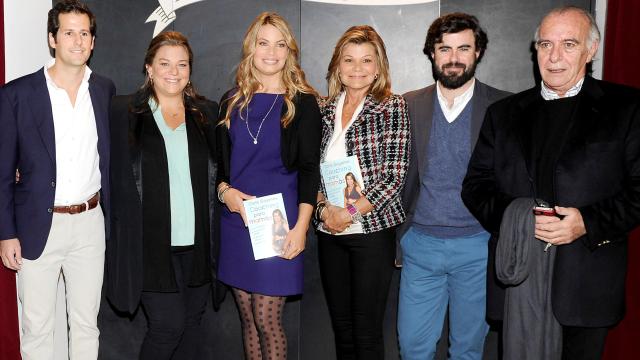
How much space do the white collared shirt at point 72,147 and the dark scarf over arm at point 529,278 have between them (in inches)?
82.1

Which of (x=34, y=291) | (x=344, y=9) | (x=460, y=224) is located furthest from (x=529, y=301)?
(x=34, y=291)

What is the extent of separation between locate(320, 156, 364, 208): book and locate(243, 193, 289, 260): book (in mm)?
292

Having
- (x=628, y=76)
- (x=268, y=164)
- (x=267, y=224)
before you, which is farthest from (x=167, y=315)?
(x=628, y=76)

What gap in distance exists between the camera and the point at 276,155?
3.16 metres

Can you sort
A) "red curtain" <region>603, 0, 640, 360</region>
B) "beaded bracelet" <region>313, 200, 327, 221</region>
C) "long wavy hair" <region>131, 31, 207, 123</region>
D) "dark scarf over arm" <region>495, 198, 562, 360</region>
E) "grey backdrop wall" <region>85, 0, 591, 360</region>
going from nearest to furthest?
"dark scarf over arm" <region>495, 198, 562, 360</region>, "red curtain" <region>603, 0, 640, 360</region>, "long wavy hair" <region>131, 31, 207, 123</region>, "beaded bracelet" <region>313, 200, 327, 221</region>, "grey backdrop wall" <region>85, 0, 591, 360</region>

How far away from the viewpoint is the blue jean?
3.13 m

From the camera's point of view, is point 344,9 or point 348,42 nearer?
point 348,42

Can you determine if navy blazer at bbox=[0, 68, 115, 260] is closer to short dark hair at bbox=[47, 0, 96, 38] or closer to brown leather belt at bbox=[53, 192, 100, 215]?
brown leather belt at bbox=[53, 192, 100, 215]

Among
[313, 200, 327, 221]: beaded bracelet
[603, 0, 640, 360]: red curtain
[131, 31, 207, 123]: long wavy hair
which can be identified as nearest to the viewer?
[603, 0, 640, 360]: red curtain

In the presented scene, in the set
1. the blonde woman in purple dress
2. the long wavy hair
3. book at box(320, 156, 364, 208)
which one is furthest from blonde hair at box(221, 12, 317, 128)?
book at box(320, 156, 364, 208)

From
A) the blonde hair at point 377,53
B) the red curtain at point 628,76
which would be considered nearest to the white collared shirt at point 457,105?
the blonde hair at point 377,53

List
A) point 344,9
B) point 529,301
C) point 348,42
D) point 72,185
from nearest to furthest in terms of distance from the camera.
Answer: point 529,301 → point 72,185 → point 348,42 → point 344,9

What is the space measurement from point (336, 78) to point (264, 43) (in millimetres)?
523

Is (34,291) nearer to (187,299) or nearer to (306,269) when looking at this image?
(187,299)
